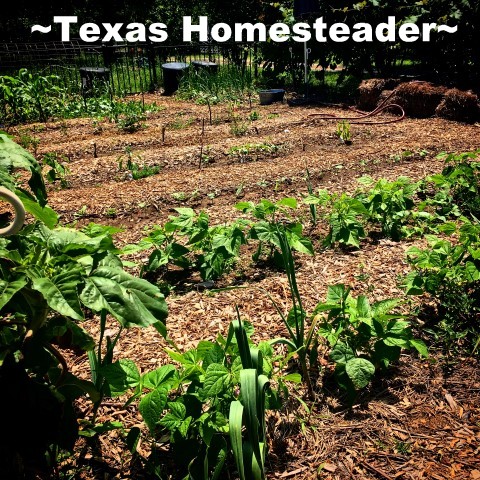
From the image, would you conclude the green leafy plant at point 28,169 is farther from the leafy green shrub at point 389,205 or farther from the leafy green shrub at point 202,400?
the leafy green shrub at point 389,205

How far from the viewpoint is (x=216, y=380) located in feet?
5.89

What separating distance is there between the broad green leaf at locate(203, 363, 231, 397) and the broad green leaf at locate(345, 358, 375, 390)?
2.02 ft

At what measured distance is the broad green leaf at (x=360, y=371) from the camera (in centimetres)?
216

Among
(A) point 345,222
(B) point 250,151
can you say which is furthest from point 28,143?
(A) point 345,222

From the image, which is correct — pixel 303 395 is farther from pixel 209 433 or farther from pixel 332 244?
pixel 332 244

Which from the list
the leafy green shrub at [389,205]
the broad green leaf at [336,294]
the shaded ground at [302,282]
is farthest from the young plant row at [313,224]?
the broad green leaf at [336,294]

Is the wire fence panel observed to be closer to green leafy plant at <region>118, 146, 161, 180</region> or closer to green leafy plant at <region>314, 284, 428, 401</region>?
green leafy plant at <region>118, 146, 161, 180</region>

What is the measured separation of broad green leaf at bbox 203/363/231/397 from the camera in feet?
5.82

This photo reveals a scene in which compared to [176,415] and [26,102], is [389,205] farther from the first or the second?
[26,102]

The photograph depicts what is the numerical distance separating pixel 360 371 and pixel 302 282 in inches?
41.3

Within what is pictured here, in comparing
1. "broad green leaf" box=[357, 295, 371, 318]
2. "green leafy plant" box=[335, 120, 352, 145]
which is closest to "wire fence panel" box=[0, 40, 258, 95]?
"green leafy plant" box=[335, 120, 352, 145]

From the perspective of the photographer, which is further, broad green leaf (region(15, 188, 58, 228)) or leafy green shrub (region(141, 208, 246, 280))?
leafy green shrub (region(141, 208, 246, 280))

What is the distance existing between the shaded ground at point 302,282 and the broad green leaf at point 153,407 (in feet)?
1.20

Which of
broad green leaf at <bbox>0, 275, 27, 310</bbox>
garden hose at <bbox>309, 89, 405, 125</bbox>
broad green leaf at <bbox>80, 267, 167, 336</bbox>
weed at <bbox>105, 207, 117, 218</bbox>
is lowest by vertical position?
weed at <bbox>105, 207, 117, 218</bbox>
